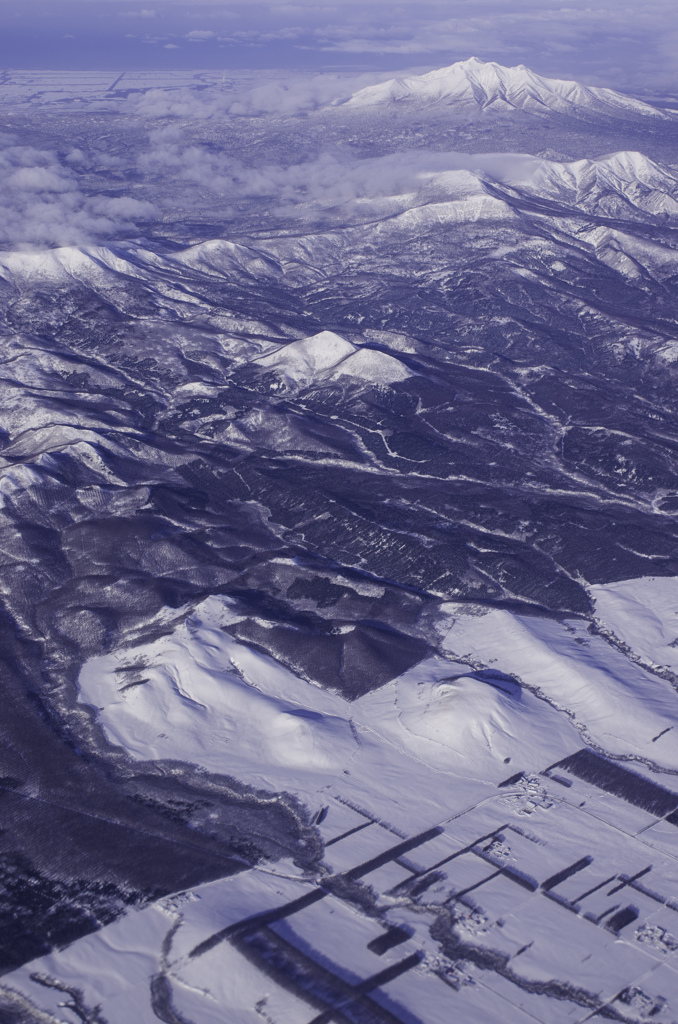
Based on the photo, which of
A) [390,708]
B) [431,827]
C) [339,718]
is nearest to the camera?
[431,827]

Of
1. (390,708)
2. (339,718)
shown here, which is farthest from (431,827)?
(390,708)

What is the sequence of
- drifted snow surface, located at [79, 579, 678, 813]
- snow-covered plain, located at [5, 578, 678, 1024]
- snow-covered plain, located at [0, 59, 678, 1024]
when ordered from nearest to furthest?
snow-covered plain, located at [5, 578, 678, 1024], snow-covered plain, located at [0, 59, 678, 1024], drifted snow surface, located at [79, 579, 678, 813]

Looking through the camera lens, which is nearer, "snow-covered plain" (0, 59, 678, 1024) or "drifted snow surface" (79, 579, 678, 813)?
"snow-covered plain" (0, 59, 678, 1024)

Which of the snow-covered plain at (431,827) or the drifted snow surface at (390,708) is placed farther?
the drifted snow surface at (390,708)

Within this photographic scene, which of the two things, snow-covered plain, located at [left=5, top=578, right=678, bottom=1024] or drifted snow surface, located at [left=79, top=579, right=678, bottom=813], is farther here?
drifted snow surface, located at [left=79, top=579, right=678, bottom=813]

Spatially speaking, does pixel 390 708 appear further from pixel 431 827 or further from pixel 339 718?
pixel 431 827

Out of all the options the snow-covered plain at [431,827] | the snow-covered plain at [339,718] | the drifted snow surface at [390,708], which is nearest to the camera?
the snow-covered plain at [431,827]

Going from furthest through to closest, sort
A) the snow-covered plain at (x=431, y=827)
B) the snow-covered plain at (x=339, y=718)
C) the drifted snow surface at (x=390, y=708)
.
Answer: the drifted snow surface at (x=390, y=708), the snow-covered plain at (x=339, y=718), the snow-covered plain at (x=431, y=827)

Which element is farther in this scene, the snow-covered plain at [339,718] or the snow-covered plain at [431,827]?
the snow-covered plain at [339,718]

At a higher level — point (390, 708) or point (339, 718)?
point (339, 718)

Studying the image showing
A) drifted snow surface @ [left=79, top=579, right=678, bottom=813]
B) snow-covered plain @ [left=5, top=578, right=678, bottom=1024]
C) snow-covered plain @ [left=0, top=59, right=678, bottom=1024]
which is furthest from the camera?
drifted snow surface @ [left=79, top=579, right=678, bottom=813]

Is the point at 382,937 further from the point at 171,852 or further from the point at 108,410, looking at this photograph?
the point at 108,410

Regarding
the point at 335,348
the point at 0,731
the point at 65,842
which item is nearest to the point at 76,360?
the point at 335,348
